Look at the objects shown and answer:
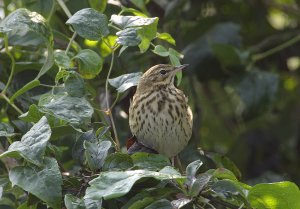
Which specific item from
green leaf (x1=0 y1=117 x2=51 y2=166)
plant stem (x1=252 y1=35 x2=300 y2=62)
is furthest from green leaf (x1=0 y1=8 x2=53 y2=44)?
plant stem (x1=252 y1=35 x2=300 y2=62)

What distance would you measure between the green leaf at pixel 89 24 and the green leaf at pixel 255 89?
196cm

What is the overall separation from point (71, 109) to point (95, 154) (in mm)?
227

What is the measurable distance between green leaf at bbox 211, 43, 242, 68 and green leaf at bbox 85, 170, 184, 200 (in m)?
2.44

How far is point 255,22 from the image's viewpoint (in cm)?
591

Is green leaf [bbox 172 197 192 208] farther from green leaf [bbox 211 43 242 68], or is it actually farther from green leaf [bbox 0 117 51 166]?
green leaf [bbox 211 43 242 68]

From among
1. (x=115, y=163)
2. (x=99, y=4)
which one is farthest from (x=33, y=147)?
(x=99, y=4)

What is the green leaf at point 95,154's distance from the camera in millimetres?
2922

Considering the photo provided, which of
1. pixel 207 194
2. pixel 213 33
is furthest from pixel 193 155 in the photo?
pixel 207 194

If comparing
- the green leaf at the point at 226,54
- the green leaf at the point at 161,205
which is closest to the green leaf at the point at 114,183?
the green leaf at the point at 161,205

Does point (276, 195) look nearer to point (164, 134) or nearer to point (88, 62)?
point (88, 62)

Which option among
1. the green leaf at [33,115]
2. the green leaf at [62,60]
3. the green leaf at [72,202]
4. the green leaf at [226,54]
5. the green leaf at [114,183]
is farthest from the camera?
the green leaf at [226,54]

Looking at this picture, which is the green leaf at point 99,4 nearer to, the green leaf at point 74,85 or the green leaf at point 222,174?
the green leaf at point 74,85

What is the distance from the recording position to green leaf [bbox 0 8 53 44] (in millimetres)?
3170

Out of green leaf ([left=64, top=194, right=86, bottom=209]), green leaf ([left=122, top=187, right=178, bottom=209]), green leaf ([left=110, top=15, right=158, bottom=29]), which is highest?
green leaf ([left=110, top=15, right=158, bottom=29])
